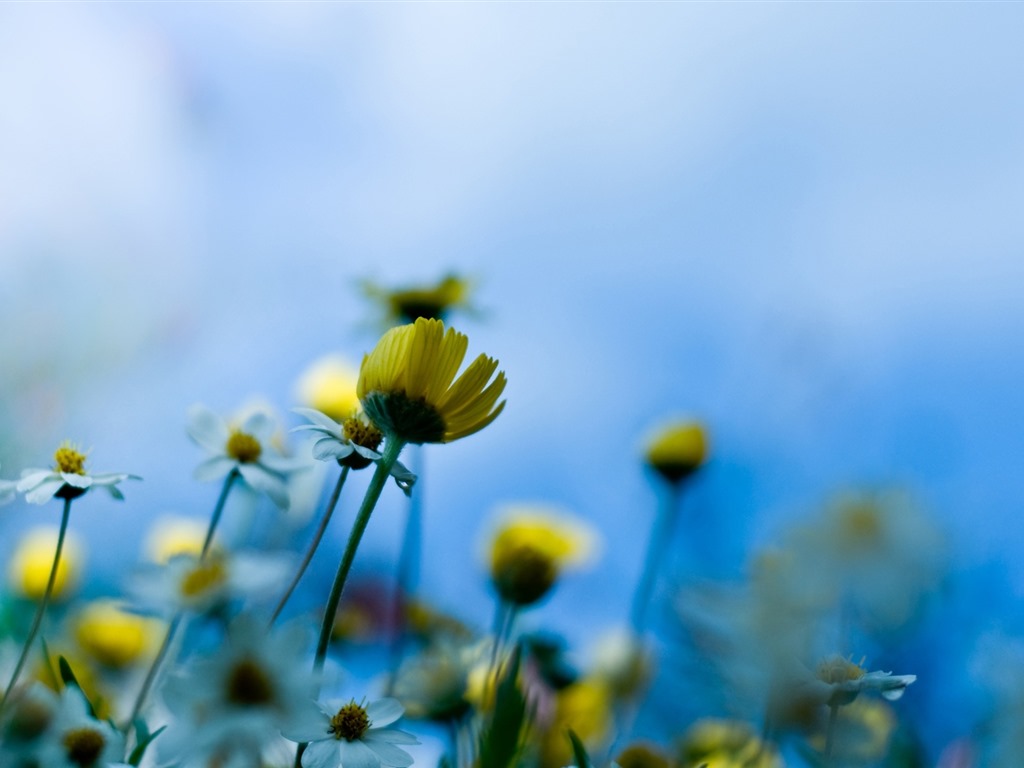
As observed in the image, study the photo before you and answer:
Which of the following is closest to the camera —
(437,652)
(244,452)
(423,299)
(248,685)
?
(248,685)

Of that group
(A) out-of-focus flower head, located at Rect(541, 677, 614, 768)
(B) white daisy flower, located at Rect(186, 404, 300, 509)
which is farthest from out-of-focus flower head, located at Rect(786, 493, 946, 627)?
(A) out-of-focus flower head, located at Rect(541, 677, 614, 768)

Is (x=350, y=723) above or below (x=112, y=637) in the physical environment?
below

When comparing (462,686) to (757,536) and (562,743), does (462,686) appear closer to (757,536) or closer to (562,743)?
(562,743)

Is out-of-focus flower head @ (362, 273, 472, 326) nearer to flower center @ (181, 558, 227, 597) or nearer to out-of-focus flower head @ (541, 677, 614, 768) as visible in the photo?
out-of-focus flower head @ (541, 677, 614, 768)

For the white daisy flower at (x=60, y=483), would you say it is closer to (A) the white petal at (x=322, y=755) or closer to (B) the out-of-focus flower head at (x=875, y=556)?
(A) the white petal at (x=322, y=755)

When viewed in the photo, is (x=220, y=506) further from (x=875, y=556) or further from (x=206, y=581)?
(x=875, y=556)

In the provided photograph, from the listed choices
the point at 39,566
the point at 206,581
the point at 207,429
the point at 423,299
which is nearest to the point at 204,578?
the point at 206,581
